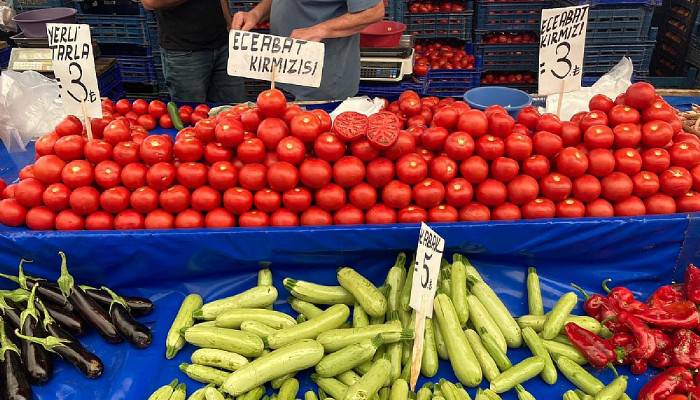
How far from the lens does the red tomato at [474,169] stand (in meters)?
2.40

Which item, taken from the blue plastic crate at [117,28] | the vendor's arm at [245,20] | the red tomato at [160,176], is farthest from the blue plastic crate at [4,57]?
the red tomato at [160,176]

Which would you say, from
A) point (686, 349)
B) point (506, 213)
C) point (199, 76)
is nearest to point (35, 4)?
point (199, 76)

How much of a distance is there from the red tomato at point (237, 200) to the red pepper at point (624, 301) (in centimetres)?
174

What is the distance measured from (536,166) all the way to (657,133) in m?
0.62

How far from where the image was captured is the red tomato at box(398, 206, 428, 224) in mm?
2443

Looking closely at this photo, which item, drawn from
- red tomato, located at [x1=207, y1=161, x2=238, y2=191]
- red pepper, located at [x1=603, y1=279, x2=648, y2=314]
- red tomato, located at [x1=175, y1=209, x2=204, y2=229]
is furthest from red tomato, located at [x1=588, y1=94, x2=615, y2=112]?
red tomato, located at [x1=175, y1=209, x2=204, y2=229]

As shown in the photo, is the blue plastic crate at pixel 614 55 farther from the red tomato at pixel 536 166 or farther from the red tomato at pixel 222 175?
the red tomato at pixel 222 175

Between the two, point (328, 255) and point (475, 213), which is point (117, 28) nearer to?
point (328, 255)

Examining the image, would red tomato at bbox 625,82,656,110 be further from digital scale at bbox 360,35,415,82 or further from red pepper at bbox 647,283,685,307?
digital scale at bbox 360,35,415,82

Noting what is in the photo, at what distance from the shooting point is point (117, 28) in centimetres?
629

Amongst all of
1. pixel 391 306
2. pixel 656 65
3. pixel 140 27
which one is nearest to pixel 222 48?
pixel 140 27

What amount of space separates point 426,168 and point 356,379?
3.34 ft

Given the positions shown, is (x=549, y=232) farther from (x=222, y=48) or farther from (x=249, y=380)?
(x=222, y=48)

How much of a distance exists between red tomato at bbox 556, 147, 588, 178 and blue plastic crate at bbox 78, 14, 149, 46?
5441mm
